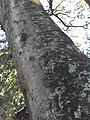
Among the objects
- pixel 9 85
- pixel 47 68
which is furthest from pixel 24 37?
pixel 9 85

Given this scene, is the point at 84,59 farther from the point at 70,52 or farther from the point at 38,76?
the point at 38,76

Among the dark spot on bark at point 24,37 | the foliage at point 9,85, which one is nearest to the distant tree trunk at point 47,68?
the dark spot on bark at point 24,37

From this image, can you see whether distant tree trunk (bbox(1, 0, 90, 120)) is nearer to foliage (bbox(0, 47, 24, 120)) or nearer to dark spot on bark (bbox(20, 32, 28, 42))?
dark spot on bark (bbox(20, 32, 28, 42))

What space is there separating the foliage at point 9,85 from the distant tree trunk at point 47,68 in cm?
484

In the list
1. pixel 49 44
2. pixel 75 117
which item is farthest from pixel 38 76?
pixel 75 117

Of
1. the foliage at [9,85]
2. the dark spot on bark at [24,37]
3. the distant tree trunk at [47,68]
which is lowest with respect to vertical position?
the foliage at [9,85]

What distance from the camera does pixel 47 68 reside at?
1.53m

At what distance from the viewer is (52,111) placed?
135 cm

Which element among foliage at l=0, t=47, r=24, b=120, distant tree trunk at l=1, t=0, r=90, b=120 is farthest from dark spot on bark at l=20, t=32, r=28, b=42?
foliage at l=0, t=47, r=24, b=120

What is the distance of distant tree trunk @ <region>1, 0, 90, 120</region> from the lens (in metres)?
1.33

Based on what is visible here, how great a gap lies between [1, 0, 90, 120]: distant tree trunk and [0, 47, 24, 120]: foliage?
4835mm

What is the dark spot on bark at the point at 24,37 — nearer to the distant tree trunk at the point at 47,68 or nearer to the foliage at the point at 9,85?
the distant tree trunk at the point at 47,68

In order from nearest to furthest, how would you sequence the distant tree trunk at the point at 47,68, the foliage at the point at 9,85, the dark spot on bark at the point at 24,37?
the distant tree trunk at the point at 47,68 → the dark spot on bark at the point at 24,37 → the foliage at the point at 9,85

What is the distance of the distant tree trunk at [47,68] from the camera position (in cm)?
133
